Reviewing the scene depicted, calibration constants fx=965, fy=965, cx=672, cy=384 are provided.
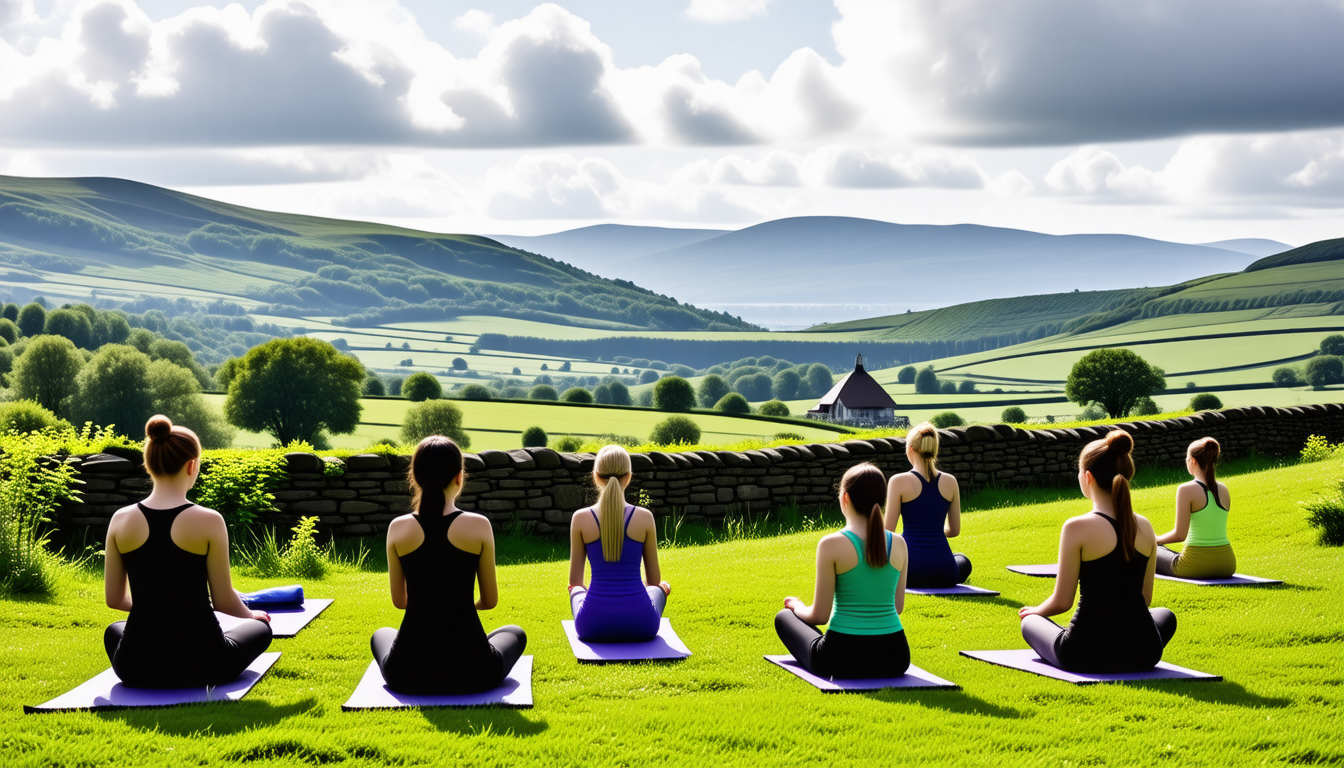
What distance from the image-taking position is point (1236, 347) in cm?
13088

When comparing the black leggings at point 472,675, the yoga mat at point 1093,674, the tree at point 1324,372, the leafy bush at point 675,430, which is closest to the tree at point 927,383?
the tree at point 1324,372

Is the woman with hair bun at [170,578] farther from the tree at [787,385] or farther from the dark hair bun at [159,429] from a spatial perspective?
the tree at [787,385]

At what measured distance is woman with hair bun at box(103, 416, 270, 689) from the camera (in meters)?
4.91

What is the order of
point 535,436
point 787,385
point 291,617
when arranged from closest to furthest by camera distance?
point 291,617 < point 535,436 < point 787,385

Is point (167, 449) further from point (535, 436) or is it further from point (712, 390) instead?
point (712, 390)

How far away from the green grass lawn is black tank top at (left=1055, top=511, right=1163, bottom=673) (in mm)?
241

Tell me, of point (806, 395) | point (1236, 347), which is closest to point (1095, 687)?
point (1236, 347)

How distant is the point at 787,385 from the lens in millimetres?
175875

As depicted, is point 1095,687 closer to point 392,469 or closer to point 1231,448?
point 392,469

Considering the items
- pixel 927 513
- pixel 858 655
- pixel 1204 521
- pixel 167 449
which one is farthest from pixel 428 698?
pixel 1204 521

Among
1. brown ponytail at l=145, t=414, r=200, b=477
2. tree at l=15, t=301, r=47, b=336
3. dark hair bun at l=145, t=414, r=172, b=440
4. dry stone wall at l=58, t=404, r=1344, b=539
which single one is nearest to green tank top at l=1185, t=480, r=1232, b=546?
dry stone wall at l=58, t=404, r=1344, b=539

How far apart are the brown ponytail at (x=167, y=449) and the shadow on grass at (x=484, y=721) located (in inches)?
69.6

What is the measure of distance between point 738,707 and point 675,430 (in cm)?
4725

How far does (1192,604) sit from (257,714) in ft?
21.6
